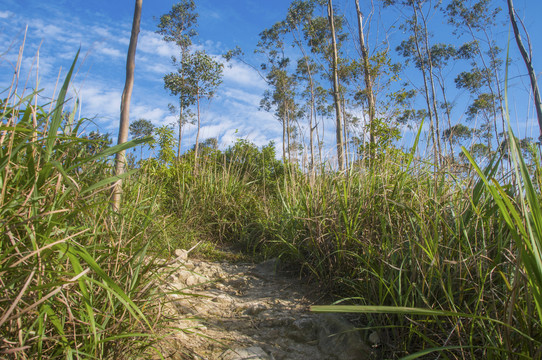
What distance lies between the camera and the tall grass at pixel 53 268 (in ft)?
3.93

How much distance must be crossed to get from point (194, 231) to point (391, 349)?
9.40 ft

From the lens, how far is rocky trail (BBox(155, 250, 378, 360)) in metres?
1.90

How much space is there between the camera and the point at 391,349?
6.21ft

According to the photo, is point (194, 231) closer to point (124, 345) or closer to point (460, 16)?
point (124, 345)

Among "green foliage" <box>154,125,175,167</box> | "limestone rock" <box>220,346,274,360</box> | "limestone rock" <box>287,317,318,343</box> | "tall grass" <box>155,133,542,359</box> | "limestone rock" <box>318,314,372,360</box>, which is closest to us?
"tall grass" <box>155,133,542,359</box>

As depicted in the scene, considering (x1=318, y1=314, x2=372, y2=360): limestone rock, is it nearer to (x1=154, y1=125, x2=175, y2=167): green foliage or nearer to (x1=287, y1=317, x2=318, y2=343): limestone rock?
(x1=287, y1=317, x2=318, y2=343): limestone rock

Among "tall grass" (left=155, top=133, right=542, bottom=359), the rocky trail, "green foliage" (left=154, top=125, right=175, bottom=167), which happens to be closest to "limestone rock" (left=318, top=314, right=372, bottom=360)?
the rocky trail

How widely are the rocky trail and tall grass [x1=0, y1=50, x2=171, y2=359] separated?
11.3 inches

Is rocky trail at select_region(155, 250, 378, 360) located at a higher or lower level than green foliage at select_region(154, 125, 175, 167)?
lower

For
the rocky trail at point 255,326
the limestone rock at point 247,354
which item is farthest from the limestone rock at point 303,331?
the limestone rock at point 247,354

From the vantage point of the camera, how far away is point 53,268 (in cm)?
135

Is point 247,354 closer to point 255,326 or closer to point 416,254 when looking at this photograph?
point 255,326

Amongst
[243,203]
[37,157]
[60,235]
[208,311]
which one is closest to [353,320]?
[208,311]

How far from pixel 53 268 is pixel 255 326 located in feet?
4.50
